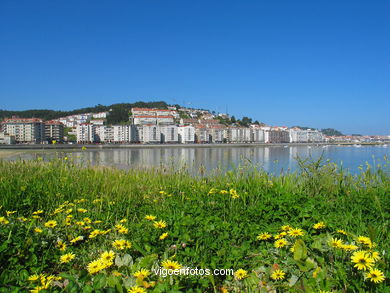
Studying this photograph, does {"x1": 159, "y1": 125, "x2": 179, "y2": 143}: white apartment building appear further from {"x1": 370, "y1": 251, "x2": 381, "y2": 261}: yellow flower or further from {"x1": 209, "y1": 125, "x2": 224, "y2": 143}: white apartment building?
{"x1": 370, "y1": 251, "x2": 381, "y2": 261}: yellow flower

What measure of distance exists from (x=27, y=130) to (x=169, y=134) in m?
48.4

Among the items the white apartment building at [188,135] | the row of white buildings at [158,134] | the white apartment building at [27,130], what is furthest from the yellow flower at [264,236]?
the white apartment building at [188,135]

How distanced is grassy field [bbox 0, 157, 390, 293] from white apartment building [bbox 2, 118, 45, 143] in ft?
332

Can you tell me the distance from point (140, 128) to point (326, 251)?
376ft

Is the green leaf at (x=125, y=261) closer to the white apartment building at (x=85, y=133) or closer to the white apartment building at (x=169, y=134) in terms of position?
the white apartment building at (x=169, y=134)

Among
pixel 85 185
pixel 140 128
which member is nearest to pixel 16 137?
pixel 140 128

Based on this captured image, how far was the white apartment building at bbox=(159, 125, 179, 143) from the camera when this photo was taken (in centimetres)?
11388

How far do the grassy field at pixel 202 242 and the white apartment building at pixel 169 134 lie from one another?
4326 inches

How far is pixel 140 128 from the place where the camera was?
114 m

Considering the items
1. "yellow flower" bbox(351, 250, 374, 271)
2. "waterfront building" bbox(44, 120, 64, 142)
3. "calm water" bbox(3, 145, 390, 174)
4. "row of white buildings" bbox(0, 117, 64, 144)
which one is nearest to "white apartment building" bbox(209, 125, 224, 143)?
"waterfront building" bbox(44, 120, 64, 142)

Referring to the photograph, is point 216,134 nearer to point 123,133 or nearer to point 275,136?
point 275,136

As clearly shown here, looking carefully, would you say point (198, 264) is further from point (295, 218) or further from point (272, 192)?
point (272, 192)

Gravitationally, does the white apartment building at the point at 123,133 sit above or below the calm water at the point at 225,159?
above

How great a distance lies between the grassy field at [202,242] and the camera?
170 centimetres
